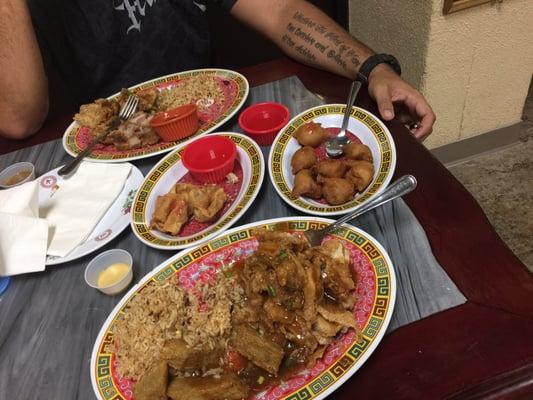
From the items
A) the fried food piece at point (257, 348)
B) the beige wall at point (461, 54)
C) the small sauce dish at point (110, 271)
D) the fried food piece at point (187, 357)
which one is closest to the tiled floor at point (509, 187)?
the beige wall at point (461, 54)

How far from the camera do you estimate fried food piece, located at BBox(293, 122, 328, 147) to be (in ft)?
5.88

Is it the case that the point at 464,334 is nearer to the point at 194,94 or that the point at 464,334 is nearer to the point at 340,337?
the point at 340,337

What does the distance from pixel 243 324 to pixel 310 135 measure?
90cm

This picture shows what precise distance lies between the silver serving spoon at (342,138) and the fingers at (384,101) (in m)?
0.10

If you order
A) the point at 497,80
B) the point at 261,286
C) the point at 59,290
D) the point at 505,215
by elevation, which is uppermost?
the point at 261,286

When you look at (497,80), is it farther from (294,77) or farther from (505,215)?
(294,77)

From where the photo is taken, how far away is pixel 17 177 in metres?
1.96

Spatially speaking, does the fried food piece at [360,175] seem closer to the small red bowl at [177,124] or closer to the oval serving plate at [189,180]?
the oval serving plate at [189,180]

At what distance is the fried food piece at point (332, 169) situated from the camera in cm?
162

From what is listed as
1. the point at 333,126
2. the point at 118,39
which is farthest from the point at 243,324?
the point at 118,39

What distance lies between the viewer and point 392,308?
1.13 metres

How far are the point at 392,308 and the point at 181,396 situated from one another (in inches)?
24.1

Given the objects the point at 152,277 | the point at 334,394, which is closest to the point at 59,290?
the point at 152,277

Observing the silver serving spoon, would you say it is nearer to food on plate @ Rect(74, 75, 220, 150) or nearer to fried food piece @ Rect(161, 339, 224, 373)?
food on plate @ Rect(74, 75, 220, 150)
